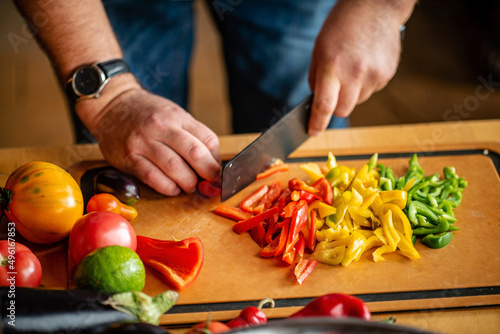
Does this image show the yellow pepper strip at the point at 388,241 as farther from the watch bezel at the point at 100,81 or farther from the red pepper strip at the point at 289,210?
the watch bezel at the point at 100,81

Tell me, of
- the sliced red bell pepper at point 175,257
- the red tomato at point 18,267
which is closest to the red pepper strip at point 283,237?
the sliced red bell pepper at point 175,257

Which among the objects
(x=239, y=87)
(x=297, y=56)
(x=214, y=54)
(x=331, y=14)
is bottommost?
(x=214, y=54)

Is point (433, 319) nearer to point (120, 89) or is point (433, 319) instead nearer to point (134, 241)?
point (134, 241)

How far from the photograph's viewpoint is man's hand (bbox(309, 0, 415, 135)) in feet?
6.95

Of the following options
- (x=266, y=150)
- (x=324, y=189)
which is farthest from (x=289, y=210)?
(x=266, y=150)

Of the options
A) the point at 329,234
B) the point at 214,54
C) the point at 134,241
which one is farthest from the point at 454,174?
the point at 214,54

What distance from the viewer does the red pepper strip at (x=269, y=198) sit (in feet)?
6.20

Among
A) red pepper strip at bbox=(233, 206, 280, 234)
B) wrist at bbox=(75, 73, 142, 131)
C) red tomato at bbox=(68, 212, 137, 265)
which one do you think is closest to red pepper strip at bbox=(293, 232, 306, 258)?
red pepper strip at bbox=(233, 206, 280, 234)

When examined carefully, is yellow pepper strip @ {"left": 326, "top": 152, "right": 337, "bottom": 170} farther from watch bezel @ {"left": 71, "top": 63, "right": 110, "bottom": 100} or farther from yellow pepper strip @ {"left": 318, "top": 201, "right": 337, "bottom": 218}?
watch bezel @ {"left": 71, "top": 63, "right": 110, "bottom": 100}

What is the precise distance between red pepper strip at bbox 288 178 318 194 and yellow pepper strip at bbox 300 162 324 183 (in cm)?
4

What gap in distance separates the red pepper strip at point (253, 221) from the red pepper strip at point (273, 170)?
25cm

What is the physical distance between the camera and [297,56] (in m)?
2.66

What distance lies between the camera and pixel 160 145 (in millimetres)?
1881

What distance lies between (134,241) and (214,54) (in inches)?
153
